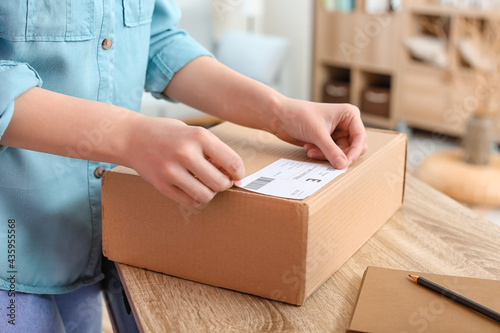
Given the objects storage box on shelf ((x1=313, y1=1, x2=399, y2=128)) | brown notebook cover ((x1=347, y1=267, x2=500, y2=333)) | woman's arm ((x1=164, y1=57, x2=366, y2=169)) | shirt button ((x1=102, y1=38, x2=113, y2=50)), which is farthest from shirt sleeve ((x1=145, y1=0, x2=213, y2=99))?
storage box on shelf ((x1=313, y1=1, x2=399, y2=128))

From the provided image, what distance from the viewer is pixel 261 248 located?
0.63 metres

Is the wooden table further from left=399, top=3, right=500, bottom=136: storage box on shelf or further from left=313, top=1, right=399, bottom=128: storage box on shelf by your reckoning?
left=313, top=1, right=399, bottom=128: storage box on shelf

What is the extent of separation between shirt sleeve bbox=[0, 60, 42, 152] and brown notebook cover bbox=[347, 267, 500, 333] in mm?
420

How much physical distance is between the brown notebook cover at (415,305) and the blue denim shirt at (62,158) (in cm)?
41

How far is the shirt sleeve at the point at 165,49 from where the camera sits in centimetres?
90

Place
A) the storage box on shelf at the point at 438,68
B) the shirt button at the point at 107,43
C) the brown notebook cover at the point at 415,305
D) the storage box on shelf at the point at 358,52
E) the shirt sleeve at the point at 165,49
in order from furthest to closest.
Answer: the storage box on shelf at the point at 358,52 → the storage box on shelf at the point at 438,68 → the shirt sleeve at the point at 165,49 → the shirt button at the point at 107,43 → the brown notebook cover at the point at 415,305

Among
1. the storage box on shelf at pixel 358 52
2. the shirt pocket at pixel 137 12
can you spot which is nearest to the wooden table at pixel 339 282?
the shirt pocket at pixel 137 12

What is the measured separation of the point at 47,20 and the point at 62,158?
0.19 metres

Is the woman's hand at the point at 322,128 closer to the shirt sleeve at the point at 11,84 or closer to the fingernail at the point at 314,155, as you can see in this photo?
the fingernail at the point at 314,155

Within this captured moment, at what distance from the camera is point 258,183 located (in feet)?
2.14

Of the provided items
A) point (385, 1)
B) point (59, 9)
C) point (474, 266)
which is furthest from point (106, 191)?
point (385, 1)

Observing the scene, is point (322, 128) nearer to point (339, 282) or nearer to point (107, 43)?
point (339, 282)

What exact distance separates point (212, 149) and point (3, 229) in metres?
0.34

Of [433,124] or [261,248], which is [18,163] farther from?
[433,124]
